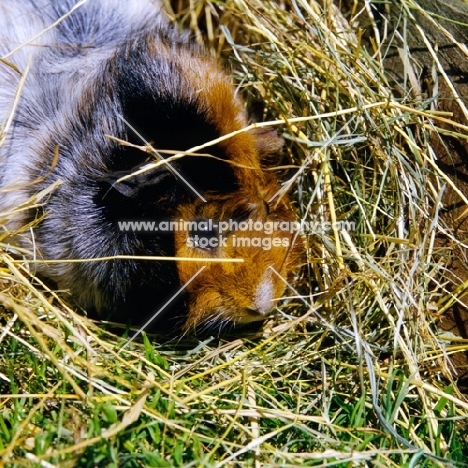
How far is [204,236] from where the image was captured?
218cm

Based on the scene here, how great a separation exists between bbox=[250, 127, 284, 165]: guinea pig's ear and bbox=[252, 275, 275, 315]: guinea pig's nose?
51 centimetres

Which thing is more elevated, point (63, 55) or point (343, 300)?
point (63, 55)

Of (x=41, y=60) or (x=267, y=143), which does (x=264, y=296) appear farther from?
(x=41, y=60)

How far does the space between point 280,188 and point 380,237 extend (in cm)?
44

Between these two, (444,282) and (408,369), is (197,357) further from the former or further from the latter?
(444,282)

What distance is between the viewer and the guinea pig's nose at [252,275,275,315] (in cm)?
220

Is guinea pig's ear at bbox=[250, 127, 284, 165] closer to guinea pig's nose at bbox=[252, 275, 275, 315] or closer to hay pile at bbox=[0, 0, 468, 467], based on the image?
hay pile at bbox=[0, 0, 468, 467]

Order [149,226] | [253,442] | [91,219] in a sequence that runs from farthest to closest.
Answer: [91,219], [149,226], [253,442]

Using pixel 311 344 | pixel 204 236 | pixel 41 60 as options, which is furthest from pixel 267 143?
pixel 41 60

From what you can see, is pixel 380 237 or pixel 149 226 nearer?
pixel 149 226

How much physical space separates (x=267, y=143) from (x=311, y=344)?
836mm

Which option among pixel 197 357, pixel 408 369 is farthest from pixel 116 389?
pixel 408 369

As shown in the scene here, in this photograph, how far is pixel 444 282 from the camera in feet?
8.00

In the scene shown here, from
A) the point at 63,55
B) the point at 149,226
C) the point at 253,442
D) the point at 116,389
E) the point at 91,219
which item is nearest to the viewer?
the point at 253,442
